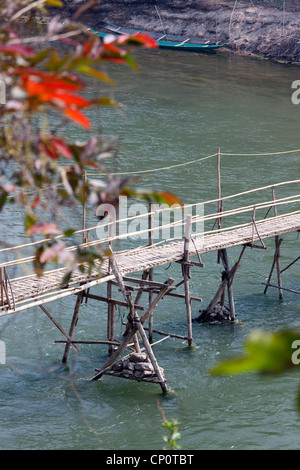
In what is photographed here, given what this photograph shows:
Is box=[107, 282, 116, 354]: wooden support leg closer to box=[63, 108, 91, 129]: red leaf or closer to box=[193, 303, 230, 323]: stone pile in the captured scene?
box=[193, 303, 230, 323]: stone pile

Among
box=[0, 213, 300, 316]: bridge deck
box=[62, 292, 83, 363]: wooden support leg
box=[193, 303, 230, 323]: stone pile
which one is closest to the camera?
box=[0, 213, 300, 316]: bridge deck

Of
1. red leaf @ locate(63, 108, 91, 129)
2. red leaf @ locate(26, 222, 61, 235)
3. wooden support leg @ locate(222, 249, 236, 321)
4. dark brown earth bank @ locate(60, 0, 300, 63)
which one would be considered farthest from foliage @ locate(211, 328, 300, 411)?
dark brown earth bank @ locate(60, 0, 300, 63)

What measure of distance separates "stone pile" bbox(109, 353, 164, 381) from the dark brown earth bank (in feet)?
94.5

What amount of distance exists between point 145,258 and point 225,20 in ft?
98.9

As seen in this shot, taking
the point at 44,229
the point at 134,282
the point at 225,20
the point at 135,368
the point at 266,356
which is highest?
the point at 266,356

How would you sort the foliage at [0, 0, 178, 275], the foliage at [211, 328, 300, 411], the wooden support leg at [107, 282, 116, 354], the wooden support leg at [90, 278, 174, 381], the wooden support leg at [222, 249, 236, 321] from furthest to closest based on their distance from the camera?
the wooden support leg at [222, 249, 236, 321]
the wooden support leg at [107, 282, 116, 354]
the wooden support leg at [90, 278, 174, 381]
the foliage at [0, 0, 178, 275]
the foliage at [211, 328, 300, 411]

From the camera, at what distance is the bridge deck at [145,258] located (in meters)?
9.08

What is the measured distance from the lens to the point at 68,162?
1952cm

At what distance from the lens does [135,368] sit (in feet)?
32.0

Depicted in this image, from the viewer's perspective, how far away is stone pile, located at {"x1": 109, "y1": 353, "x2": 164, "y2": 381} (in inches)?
382

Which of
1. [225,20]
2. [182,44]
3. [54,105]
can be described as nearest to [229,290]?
[54,105]

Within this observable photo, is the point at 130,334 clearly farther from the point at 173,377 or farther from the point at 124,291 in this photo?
the point at 173,377

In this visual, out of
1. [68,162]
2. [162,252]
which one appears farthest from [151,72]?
[162,252]

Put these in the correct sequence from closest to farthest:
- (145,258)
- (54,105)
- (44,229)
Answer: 1. (54,105)
2. (44,229)
3. (145,258)
